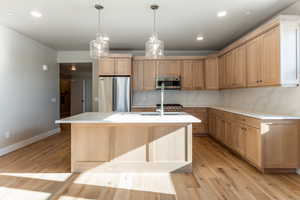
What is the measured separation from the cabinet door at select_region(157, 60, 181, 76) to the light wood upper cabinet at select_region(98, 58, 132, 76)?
0.93 metres

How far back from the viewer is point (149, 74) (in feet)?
18.0

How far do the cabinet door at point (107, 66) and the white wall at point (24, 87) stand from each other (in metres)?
1.63

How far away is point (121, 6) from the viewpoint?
3020 mm

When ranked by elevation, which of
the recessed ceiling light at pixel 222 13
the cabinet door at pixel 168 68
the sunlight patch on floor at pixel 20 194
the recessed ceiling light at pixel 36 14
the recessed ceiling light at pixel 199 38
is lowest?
the sunlight patch on floor at pixel 20 194

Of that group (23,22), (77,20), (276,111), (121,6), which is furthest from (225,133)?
(23,22)

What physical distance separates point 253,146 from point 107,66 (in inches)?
154

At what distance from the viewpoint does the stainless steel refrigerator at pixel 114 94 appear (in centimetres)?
501

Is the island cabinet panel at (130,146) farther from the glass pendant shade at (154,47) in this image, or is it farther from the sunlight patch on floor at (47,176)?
the glass pendant shade at (154,47)

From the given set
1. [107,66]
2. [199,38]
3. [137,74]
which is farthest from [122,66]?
[199,38]

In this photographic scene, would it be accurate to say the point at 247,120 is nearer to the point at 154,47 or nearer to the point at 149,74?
the point at 154,47

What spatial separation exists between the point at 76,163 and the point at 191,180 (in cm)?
171

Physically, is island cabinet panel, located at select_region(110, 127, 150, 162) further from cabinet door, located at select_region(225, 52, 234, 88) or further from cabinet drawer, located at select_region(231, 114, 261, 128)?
cabinet door, located at select_region(225, 52, 234, 88)

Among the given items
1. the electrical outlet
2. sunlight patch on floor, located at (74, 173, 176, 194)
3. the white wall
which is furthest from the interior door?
sunlight patch on floor, located at (74, 173, 176, 194)

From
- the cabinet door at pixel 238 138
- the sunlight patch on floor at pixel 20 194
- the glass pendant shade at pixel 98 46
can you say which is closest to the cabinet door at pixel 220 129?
the cabinet door at pixel 238 138
